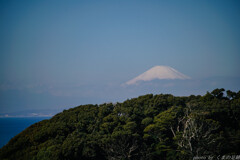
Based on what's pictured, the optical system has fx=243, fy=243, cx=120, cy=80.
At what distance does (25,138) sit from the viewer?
25500 mm

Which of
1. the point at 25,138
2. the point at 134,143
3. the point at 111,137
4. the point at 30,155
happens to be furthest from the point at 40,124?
the point at 134,143

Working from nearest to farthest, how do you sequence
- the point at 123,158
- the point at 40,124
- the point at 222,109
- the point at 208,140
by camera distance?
the point at 208,140 < the point at 123,158 < the point at 222,109 < the point at 40,124

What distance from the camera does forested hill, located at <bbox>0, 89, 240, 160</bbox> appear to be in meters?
20.8

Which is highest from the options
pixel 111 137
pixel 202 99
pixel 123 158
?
→ pixel 202 99

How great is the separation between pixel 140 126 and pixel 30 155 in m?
11.2

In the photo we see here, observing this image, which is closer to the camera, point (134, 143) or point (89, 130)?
point (134, 143)

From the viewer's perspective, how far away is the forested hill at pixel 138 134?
20781 millimetres

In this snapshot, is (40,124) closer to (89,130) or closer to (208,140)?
(89,130)

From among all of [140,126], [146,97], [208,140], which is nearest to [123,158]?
[140,126]

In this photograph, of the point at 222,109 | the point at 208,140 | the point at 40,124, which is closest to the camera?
the point at 208,140

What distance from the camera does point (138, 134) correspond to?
23156 millimetres

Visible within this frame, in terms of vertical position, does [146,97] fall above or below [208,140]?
above

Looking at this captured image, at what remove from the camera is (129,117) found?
84.8ft

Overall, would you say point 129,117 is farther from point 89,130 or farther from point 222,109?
point 222,109
